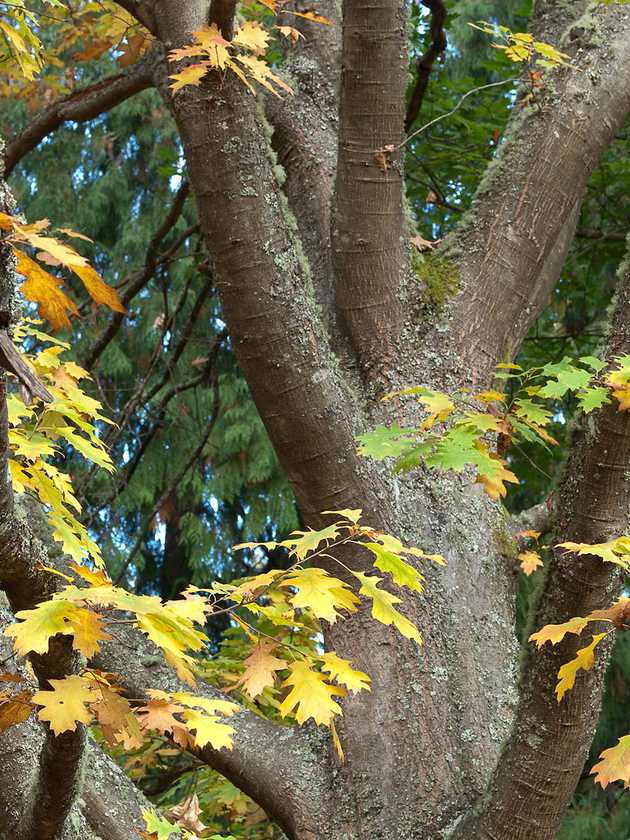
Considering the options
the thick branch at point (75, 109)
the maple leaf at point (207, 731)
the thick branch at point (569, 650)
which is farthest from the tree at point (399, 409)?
the maple leaf at point (207, 731)

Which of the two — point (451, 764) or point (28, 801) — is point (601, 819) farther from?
point (28, 801)

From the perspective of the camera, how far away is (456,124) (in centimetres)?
577

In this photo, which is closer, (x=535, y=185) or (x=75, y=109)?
(x=535, y=185)

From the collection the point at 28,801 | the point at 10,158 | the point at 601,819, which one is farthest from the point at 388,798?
the point at 601,819

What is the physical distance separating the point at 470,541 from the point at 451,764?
2.05 ft

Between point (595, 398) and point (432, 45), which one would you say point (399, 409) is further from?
point (432, 45)

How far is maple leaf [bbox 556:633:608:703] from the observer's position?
188cm

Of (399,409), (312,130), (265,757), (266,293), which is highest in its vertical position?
(312,130)

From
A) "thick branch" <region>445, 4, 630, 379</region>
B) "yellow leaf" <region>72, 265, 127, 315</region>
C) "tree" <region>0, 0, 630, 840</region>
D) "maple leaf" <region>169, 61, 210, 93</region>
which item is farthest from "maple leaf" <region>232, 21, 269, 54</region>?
"yellow leaf" <region>72, 265, 127, 315</region>

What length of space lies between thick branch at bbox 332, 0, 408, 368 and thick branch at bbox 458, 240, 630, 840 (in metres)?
0.99

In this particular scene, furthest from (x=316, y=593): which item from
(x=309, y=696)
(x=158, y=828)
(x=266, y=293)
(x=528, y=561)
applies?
(x=528, y=561)

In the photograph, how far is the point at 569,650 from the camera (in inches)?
76.7

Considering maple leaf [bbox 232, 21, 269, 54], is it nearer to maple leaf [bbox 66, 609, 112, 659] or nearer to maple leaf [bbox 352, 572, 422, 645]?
maple leaf [bbox 352, 572, 422, 645]

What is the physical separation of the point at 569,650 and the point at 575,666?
52 millimetres
